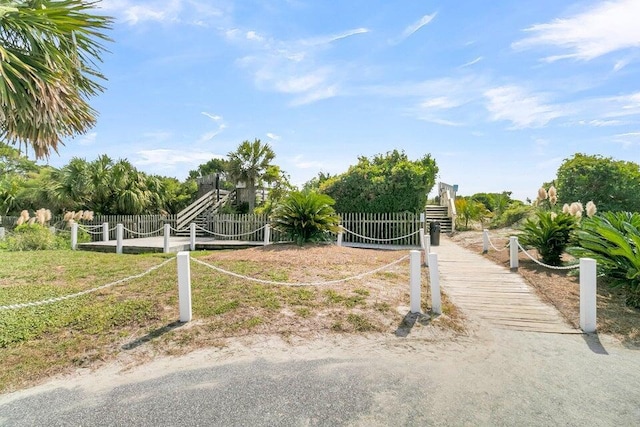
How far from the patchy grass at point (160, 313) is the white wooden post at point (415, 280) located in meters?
0.30

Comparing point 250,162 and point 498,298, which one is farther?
point 250,162

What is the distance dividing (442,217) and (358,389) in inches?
835

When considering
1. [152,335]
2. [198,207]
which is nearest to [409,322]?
[152,335]

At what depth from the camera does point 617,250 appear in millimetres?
5734

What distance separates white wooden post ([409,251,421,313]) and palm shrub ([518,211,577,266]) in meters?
5.37

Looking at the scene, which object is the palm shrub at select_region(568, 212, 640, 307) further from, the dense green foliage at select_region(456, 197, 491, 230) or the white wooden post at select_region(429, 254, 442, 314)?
the dense green foliage at select_region(456, 197, 491, 230)

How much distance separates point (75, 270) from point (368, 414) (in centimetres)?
780

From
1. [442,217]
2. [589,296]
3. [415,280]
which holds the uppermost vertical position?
[442,217]

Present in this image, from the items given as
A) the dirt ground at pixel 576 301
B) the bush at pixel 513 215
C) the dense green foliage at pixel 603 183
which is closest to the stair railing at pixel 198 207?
the dirt ground at pixel 576 301

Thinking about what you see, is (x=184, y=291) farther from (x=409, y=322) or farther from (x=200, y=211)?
(x=200, y=211)

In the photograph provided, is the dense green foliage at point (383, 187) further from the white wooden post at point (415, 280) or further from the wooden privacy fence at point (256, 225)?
the white wooden post at point (415, 280)

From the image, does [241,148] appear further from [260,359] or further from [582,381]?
[582,381]

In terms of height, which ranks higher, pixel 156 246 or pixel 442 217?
pixel 442 217

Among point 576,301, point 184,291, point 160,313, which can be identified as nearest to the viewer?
point 184,291
